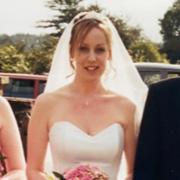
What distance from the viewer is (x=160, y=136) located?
3393 mm

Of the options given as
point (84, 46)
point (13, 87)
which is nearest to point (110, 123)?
point (84, 46)

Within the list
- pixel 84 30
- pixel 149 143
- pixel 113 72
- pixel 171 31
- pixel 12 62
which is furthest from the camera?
pixel 171 31

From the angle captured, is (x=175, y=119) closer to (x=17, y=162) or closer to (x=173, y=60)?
(x=17, y=162)

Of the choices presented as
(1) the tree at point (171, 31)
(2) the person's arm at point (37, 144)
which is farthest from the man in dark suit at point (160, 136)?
(1) the tree at point (171, 31)

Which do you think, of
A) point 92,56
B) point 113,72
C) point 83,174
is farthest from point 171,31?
point 83,174

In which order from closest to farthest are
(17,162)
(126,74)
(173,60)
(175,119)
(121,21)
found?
(175,119)
(17,162)
(126,74)
(121,21)
(173,60)

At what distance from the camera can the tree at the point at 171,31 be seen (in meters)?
61.5

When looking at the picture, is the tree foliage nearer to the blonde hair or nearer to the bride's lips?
the blonde hair

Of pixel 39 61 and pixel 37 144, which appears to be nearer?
pixel 37 144

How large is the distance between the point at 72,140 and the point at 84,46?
576 mm

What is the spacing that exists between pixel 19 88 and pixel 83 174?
13082 mm

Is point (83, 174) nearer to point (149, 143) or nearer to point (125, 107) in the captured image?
point (149, 143)

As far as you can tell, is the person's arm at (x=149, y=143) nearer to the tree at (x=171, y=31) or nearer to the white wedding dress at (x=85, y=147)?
the white wedding dress at (x=85, y=147)

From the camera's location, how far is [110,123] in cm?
391
